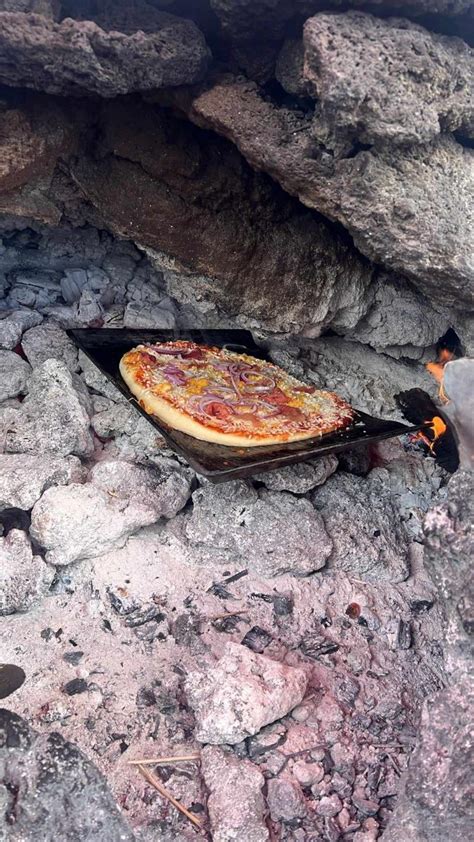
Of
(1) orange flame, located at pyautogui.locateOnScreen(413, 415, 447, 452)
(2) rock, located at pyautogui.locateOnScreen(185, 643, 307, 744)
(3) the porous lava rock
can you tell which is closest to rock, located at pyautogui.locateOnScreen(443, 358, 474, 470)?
(2) rock, located at pyautogui.locateOnScreen(185, 643, 307, 744)

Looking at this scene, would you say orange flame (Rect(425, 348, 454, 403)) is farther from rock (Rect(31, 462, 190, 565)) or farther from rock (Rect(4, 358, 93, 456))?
rock (Rect(4, 358, 93, 456))

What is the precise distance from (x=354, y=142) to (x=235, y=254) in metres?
1.51

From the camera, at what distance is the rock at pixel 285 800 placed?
233cm

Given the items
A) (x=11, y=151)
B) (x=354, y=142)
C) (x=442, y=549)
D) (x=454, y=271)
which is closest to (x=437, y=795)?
(x=442, y=549)

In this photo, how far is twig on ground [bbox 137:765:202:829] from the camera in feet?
7.50

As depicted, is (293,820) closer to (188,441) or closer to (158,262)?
(188,441)

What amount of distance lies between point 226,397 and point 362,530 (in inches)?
52.3

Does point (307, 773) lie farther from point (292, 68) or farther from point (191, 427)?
point (292, 68)

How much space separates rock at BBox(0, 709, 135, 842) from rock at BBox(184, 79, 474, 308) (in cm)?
296

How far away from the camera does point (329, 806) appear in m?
2.38

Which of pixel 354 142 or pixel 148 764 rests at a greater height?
pixel 354 142

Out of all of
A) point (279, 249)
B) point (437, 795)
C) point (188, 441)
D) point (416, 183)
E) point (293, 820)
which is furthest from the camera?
point (279, 249)

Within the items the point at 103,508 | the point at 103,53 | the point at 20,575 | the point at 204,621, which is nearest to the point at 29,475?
the point at 103,508

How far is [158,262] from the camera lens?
4.42 m
